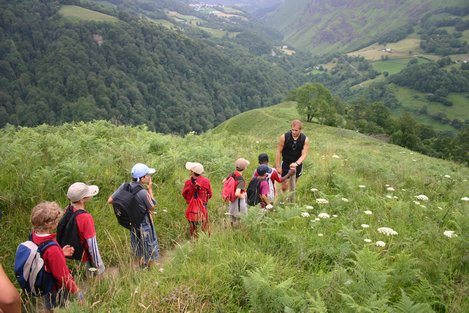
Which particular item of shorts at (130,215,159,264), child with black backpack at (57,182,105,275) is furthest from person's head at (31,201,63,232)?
shorts at (130,215,159,264)

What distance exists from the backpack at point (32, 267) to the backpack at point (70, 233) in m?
0.66

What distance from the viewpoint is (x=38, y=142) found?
926 cm

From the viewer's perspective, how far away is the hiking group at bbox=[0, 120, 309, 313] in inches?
150

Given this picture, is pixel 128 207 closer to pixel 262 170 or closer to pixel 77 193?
pixel 77 193

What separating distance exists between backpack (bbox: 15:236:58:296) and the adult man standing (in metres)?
5.41

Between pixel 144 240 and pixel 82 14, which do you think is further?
pixel 82 14

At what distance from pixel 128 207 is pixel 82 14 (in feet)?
635

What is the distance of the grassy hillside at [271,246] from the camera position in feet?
12.2

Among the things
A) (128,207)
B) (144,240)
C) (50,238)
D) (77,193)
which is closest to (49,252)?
(50,238)

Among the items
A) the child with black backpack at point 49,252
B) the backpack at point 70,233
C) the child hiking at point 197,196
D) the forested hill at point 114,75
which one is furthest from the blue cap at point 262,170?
the forested hill at point 114,75

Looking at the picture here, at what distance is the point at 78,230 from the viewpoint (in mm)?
4570

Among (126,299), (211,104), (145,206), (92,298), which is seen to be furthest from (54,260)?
(211,104)

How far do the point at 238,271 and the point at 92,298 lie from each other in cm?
180

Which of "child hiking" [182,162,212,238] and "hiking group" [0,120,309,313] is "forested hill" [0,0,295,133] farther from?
"hiking group" [0,120,309,313]
